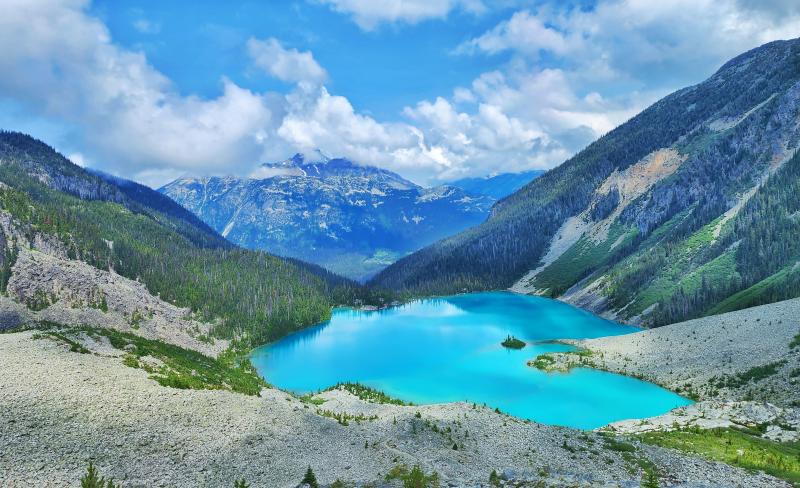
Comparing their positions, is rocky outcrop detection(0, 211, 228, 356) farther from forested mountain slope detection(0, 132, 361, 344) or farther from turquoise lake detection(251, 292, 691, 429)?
turquoise lake detection(251, 292, 691, 429)

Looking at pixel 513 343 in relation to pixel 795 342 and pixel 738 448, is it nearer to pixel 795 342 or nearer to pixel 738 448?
pixel 795 342

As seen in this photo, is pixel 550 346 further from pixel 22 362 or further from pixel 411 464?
pixel 22 362

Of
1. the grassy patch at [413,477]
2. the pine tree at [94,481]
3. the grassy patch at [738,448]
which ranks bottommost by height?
the pine tree at [94,481]

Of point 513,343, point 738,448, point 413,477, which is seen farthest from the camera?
point 513,343

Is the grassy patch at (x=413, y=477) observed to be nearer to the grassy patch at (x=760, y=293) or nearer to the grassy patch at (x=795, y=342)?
the grassy patch at (x=795, y=342)

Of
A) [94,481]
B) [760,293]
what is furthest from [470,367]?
[94,481]

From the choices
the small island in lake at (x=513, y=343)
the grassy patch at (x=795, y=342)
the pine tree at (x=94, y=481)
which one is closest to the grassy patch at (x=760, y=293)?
the grassy patch at (x=795, y=342)

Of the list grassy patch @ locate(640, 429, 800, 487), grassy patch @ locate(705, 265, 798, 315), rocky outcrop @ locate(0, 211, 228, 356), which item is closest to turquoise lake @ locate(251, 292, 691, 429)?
grassy patch @ locate(640, 429, 800, 487)
